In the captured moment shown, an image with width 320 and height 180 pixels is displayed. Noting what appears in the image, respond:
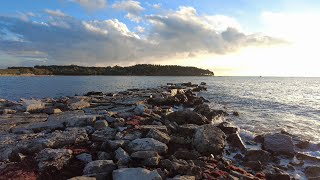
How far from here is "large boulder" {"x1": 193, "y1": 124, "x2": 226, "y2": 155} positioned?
14789 mm

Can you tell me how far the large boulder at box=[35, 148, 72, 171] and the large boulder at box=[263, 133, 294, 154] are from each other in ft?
34.0

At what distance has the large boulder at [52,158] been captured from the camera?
11258 millimetres

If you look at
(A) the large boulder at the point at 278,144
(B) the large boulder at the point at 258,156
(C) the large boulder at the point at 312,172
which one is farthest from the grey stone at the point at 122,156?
(A) the large boulder at the point at 278,144

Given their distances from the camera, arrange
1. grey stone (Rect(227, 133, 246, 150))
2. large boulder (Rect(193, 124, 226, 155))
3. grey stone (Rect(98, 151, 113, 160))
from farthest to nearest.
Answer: grey stone (Rect(227, 133, 246, 150))
large boulder (Rect(193, 124, 226, 155))
grey stone (Rect(98, 151, 113, 160))

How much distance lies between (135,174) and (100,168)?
1.34 metres

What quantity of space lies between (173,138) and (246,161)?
11.8ft

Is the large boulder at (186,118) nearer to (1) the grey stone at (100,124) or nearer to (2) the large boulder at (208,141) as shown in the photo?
(2) the large boulder at (208,141)

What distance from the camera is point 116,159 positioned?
12312mm

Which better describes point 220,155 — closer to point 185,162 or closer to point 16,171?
point 185,162

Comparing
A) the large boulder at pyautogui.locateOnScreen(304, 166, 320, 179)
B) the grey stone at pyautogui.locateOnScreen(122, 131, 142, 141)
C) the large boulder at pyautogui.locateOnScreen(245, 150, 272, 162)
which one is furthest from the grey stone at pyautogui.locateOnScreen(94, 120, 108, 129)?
the large boulder at pyautogui.locateOnScreen(304, 166, 320, 179)

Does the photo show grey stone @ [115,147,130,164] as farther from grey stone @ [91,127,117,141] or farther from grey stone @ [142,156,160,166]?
grey stone @ [91,127,117,141]

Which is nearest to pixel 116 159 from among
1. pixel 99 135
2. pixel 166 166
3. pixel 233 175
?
pixel 166 166

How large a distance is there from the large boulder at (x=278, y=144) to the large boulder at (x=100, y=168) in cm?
925

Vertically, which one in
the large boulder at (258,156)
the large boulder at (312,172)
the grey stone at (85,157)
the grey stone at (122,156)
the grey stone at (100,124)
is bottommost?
the large boulder at (312,172)
